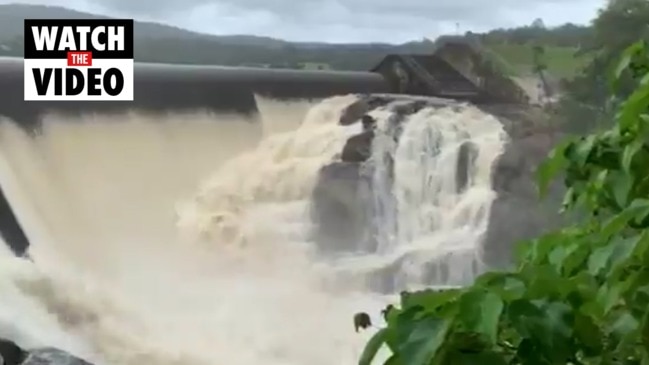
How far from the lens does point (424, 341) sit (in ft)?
1.34

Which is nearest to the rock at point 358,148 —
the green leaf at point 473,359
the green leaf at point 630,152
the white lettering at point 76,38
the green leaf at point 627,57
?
the white lettering at point 76,38

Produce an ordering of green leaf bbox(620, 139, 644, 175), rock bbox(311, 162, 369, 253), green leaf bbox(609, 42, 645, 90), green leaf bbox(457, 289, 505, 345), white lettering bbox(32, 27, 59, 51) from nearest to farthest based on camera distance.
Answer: green leaf bbox(457, 289, 505, 345)
green leaf bbox(620, 139, 644, 175)
green leaf bbox(609, 42, 645, 90)
white lettering bbox(32, 27, 59, 51)
rock bbox(311, 162, 369, 253)

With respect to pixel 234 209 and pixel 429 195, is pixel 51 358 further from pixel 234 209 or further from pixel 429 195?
pixel 429 195

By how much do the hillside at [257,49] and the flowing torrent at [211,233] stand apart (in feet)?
0.25

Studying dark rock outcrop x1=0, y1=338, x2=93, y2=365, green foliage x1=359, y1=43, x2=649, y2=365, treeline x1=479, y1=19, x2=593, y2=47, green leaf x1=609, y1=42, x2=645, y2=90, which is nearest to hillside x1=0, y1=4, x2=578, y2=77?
treeline x1=479, y1=19, x2=593, y2=47

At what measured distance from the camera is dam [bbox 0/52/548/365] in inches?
53.4

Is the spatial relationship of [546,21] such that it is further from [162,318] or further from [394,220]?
[162,318]

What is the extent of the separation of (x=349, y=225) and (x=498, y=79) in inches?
13.2

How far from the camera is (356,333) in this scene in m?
1.42

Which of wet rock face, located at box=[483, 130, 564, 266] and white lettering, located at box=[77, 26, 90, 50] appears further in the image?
wet rock face, located at box=[483, 130, 564, 266]

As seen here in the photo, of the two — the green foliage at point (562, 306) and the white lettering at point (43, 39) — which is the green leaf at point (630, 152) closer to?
the green foliage at point (562, 306)

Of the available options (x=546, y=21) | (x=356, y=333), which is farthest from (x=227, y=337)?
(x=546, y=21)

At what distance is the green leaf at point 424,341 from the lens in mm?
403

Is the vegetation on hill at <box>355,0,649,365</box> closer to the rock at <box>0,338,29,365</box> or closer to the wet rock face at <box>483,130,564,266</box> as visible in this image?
the wet rock face at <box>483,130,564,266</box>
